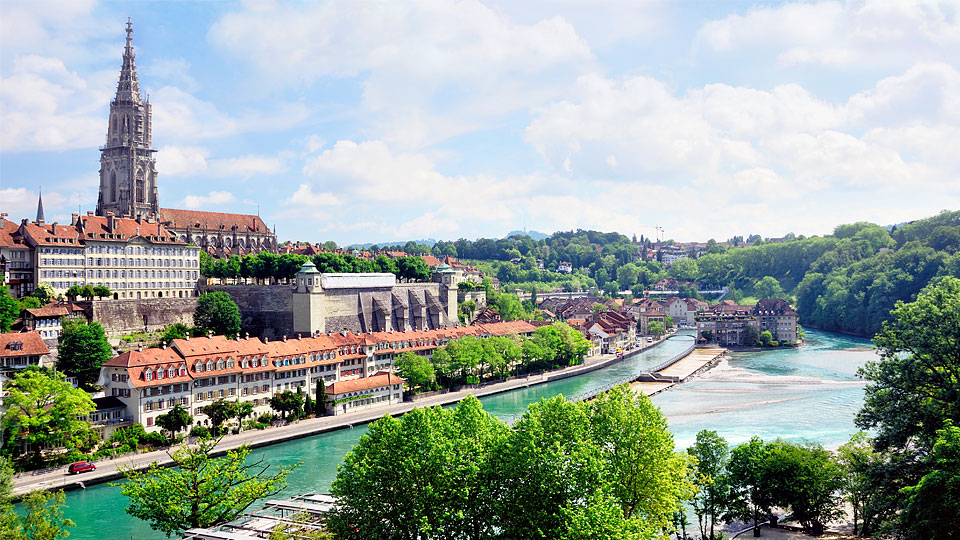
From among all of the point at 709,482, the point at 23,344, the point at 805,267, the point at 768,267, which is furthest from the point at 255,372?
the point at 768,267

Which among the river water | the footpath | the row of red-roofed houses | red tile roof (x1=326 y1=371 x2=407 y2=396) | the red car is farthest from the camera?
red tile roof (x1=326 y1=371 x2=407 y2=396)

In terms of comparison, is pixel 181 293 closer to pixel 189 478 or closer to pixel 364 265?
pixel 364 265

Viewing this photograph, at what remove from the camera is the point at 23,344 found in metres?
38.5

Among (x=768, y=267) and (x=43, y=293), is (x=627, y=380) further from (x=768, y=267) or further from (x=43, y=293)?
(x=768, y=267)

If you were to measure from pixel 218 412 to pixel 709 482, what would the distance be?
976 inches

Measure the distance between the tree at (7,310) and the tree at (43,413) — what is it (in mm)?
9530

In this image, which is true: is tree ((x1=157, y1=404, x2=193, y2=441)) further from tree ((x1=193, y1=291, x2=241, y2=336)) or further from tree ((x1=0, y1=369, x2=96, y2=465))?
tree ((x1=193, y1=291, x2=241, y2=336))

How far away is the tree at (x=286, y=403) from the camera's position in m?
41.8

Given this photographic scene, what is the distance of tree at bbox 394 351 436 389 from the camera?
5006 cm

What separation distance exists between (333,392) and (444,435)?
25322 mm

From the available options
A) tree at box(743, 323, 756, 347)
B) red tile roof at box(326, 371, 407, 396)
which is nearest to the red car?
red tile roof at box(326, 371, 407, 396)

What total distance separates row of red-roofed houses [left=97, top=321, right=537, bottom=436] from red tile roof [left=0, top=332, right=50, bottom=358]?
3588 mm

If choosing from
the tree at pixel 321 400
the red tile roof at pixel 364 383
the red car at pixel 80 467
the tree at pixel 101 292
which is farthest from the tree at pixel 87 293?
the red car at pixel 80 467

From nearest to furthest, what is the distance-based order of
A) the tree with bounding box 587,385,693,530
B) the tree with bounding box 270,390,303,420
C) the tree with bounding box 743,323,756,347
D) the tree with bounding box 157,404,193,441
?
the tree with bounding box 587,385,693,530, the tree with bounding box 157,404,193,441, the tree with bounding box 270,390,303,420, the tree with bounding box 743,323,756,347
